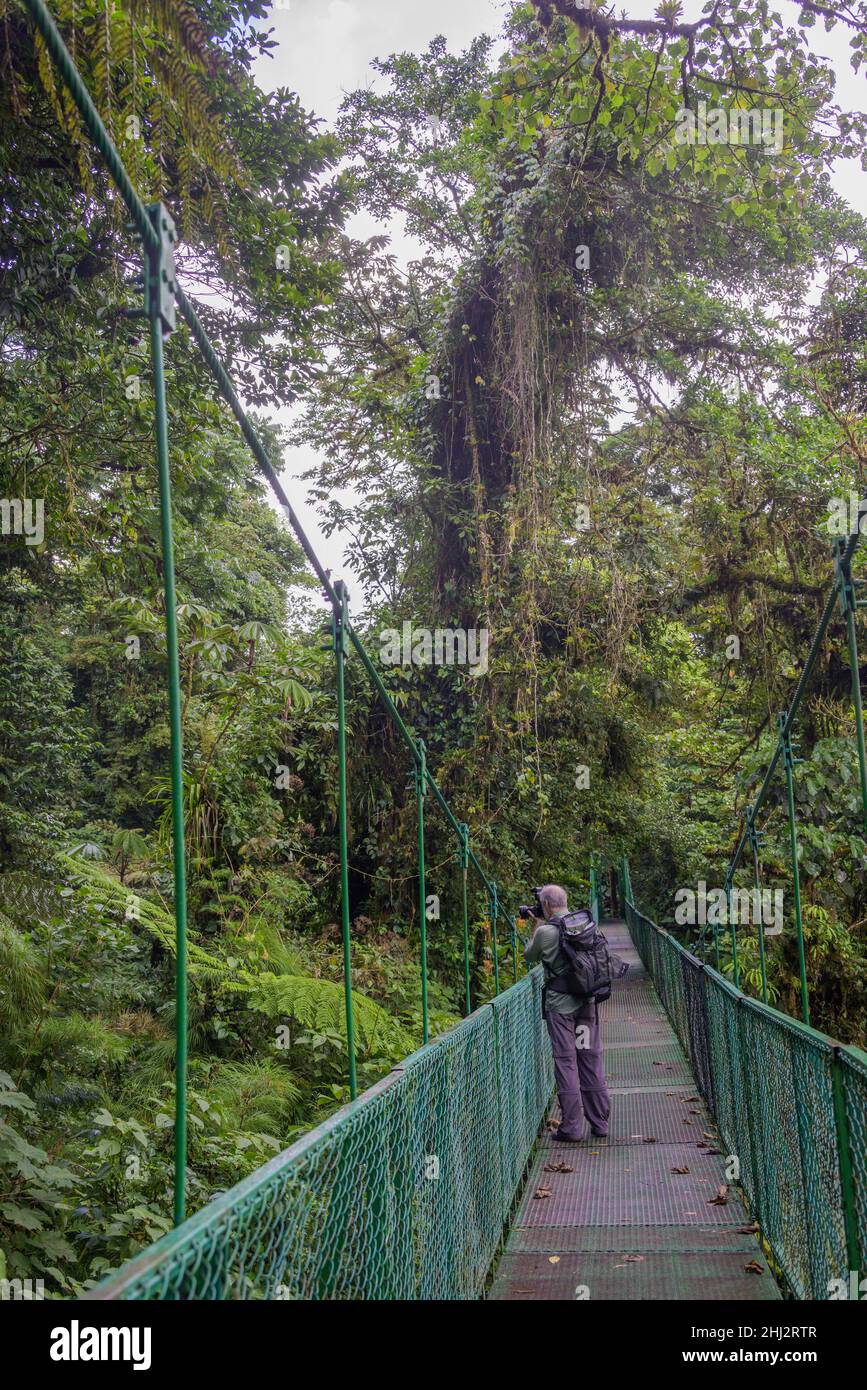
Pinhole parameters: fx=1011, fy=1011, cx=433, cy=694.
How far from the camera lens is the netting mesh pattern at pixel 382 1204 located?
1.22 m

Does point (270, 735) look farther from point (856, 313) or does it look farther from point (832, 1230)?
point (856, 313)

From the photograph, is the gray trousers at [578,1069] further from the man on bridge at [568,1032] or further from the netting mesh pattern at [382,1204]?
the netting mesh pattern at [382,1204]

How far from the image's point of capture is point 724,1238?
12.3 feet

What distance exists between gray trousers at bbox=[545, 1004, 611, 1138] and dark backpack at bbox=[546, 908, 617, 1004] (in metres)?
0.14

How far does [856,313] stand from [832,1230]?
9142 mm

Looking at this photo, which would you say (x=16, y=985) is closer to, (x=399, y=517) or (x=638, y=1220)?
(x=638, y=1220)

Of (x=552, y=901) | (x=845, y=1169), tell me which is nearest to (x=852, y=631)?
(x=845, y=1169)

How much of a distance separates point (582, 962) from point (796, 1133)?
96.3 inches

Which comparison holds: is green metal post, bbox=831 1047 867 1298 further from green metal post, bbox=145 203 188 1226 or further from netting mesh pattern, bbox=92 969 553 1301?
green metal post, bbox=145 203 188 1226

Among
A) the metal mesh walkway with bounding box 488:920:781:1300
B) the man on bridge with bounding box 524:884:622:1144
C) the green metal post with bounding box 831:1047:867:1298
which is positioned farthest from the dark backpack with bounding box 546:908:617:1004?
the green metal post with bounding box 831:1047:867:1298

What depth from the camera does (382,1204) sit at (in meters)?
2.11

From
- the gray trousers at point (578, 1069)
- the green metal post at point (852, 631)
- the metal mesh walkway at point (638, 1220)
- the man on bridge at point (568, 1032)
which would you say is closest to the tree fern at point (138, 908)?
the man on bridge at point (568, 1032)

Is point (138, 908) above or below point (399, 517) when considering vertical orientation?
below
